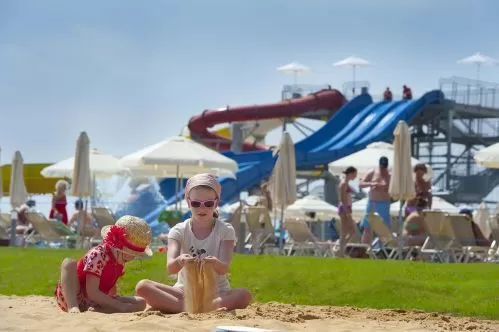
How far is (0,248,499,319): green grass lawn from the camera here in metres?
10.7

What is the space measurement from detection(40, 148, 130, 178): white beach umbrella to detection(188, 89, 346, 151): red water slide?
655 inches

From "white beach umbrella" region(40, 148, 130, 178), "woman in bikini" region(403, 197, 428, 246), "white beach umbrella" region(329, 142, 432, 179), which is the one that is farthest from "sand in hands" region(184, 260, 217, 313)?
"white beach umbrella" region(40, 148, 130, 178)

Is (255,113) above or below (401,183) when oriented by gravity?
above

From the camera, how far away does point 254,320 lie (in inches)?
317

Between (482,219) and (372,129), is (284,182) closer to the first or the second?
(482,219)

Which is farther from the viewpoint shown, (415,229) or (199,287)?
(415,229)

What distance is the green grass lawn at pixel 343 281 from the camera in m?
10.7

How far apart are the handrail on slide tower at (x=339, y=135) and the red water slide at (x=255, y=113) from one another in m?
0.06

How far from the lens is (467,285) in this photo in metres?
11.4

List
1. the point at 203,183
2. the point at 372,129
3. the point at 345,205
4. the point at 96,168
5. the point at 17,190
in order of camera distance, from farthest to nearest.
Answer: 1. the point at 372,129
2. the point at 96,168
3. the point at 17,190
4. the point at 345,205
5. the point at 203,183

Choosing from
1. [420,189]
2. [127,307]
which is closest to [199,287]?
[127,307]

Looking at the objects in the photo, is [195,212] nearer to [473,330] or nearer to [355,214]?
[473,330]

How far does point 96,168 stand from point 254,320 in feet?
64.8

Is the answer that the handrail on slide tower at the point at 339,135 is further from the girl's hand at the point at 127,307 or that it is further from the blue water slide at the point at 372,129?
the girl's hand at the point at 127,307
